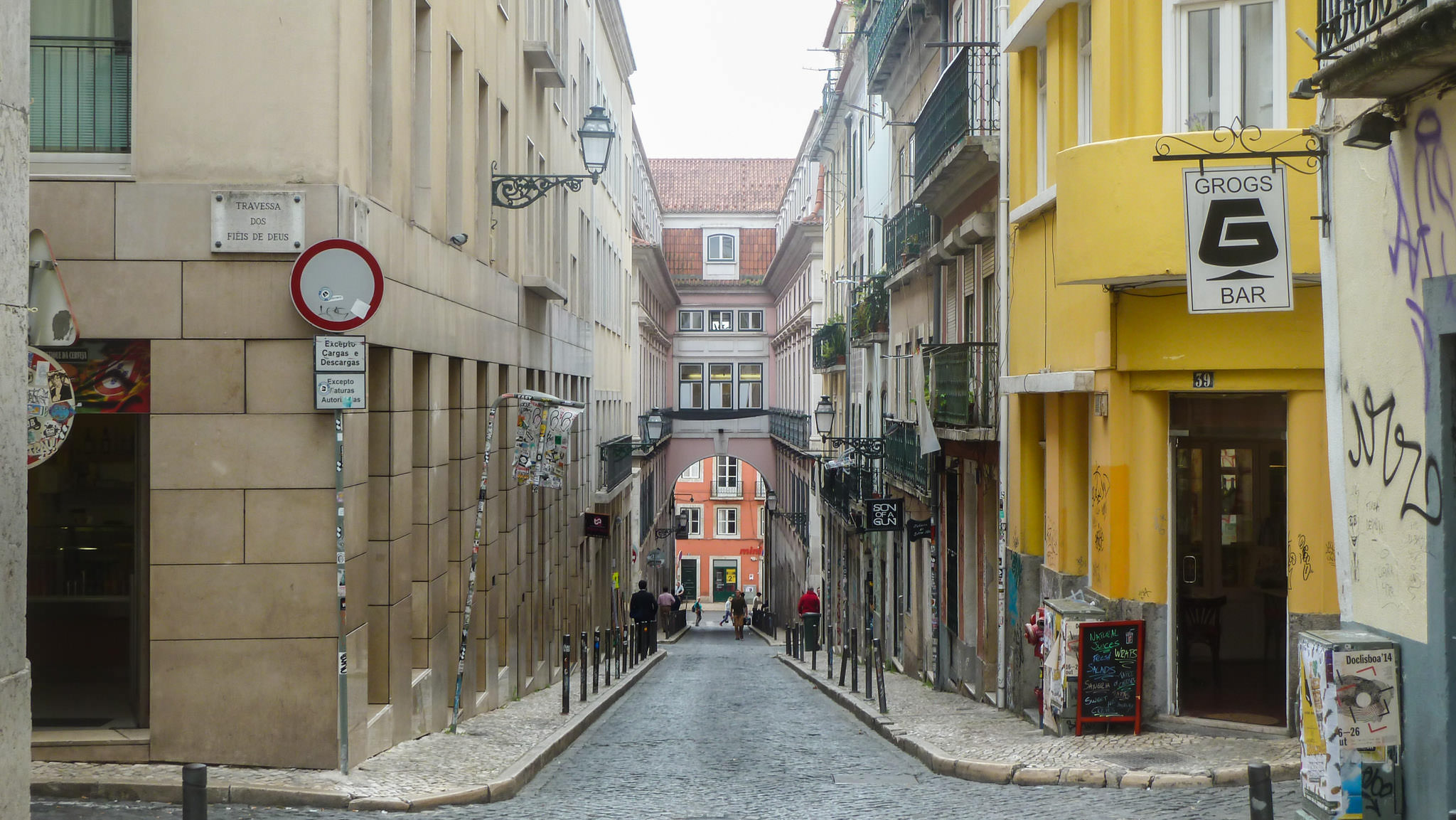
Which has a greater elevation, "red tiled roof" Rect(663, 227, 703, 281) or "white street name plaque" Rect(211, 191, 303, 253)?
"red tiled roof" Rect(663, 227, 703, 281)

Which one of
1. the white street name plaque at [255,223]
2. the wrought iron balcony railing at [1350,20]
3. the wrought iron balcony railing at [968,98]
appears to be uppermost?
the wrought iron balcony railing at [968,98]

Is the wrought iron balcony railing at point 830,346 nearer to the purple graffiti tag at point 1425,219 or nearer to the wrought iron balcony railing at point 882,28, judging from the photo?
the wrought iron balcony railing at point 882,28

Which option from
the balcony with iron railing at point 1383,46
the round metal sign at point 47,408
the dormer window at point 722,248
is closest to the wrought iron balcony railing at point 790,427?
the dormer window at point 722,248

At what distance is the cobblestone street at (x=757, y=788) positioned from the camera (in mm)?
9062

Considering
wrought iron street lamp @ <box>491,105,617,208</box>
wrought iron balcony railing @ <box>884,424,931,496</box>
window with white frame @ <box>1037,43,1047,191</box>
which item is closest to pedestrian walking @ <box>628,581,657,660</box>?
wrought iron balcony railing @ <box>884,424,931,496</box>

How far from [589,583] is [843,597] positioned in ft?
22.8

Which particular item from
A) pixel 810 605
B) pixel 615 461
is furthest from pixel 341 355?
pixel 810 605

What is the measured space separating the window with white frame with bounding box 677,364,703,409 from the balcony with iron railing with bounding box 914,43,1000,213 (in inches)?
2084

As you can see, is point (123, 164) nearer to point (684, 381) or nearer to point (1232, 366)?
point (1232, 366)

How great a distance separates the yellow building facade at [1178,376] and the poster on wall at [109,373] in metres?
7.15

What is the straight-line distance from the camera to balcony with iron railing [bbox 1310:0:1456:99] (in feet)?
19.1

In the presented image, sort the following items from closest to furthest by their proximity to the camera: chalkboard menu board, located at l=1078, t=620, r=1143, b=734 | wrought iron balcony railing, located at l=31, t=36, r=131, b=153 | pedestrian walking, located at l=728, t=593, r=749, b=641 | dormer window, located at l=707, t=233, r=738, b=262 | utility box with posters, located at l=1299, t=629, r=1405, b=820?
utility box with posters, located at l=1299, t=629, r=1405, b=820
wrought iron balcony railing, located at l=31, t=36, r=131, b=153
chalkboard menu board, located at l=1078, t=620, r=1143, b=734
pedestrian walking, located at l=728, t=593, r=749, b=641
dormer window, located at l=707, t=233, r=738, b=262

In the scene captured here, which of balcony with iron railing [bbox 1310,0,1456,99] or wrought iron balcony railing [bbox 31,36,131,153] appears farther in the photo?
wrought iron balcony railing [bbox 31,36,131,153]

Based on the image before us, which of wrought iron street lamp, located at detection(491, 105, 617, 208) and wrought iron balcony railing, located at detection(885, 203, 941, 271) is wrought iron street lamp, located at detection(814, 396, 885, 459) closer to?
wrought iron balcony railing, located at detection(885, 203, 941, 271)
